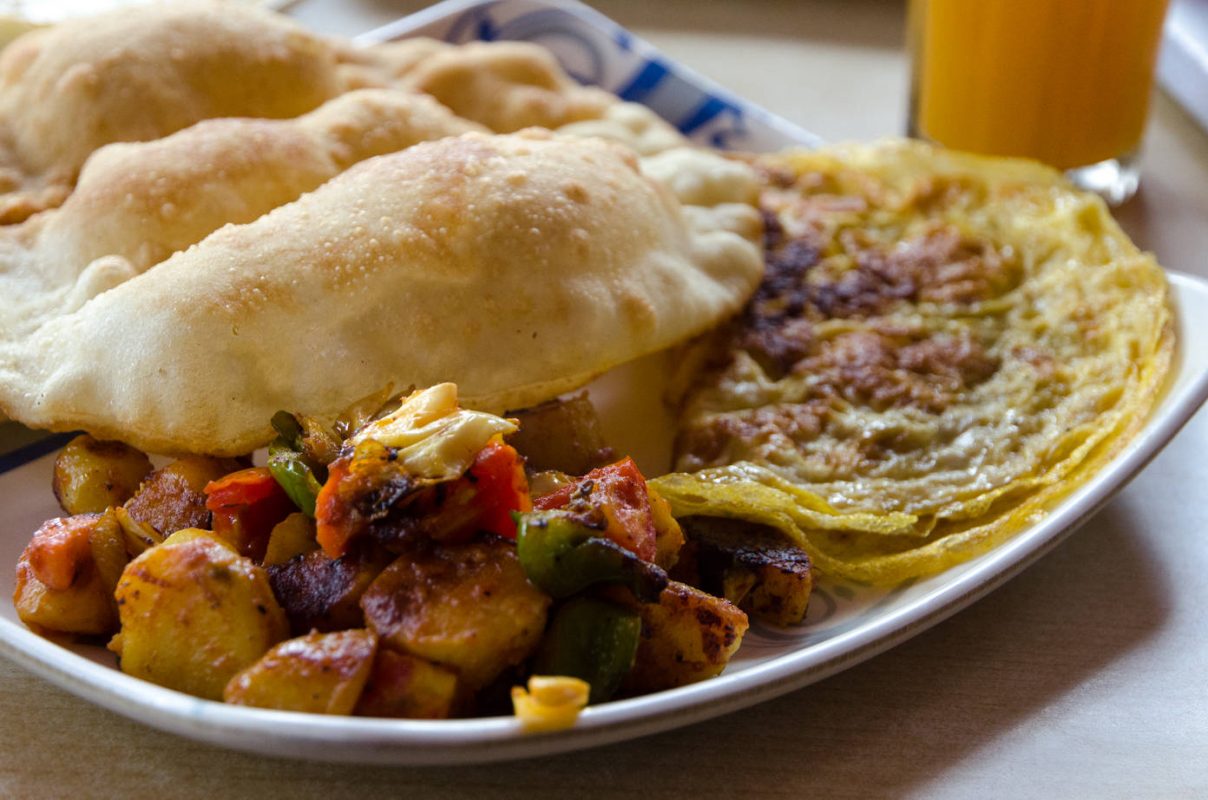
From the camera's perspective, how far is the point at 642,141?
11.7 ft

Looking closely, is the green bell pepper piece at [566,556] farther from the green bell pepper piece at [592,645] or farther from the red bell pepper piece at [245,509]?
the red bell pepper piece at [245,509]

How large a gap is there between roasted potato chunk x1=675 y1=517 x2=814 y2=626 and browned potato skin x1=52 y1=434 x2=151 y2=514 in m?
1.04

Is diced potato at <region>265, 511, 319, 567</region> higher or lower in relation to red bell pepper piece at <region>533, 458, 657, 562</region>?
lower

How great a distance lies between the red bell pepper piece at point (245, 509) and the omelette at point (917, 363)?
764 millimetres

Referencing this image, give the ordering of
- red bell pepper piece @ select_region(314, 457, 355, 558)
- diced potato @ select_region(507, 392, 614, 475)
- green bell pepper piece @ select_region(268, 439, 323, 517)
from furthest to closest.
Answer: diced potato @ select_region(507, 392, 614, 475) → green bell pepper piece @ select_region(268, 439, 323, 517) → red bell pepper piece @ select_region(314, 457, 355, 558)

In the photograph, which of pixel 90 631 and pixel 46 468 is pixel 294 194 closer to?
→ pixel 46 468

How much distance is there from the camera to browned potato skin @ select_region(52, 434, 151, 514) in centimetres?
228

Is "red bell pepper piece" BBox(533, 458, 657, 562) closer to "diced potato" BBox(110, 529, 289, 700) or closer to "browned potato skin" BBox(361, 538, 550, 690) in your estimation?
"browned potato skin" BBox(361, 538, 550, 690)

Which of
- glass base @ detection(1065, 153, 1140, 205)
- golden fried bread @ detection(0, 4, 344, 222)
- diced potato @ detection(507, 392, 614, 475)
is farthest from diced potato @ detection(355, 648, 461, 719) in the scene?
glass base @ detection(1065, 153, 1140, 205)

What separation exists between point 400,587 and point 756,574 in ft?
2.21

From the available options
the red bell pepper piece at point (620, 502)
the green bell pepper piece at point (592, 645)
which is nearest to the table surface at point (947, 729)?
the green bell pepper piece at point (592, 645)

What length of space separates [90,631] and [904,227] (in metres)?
2.35

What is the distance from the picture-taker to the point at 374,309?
7.95 ft

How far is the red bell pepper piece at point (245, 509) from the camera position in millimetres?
2070
